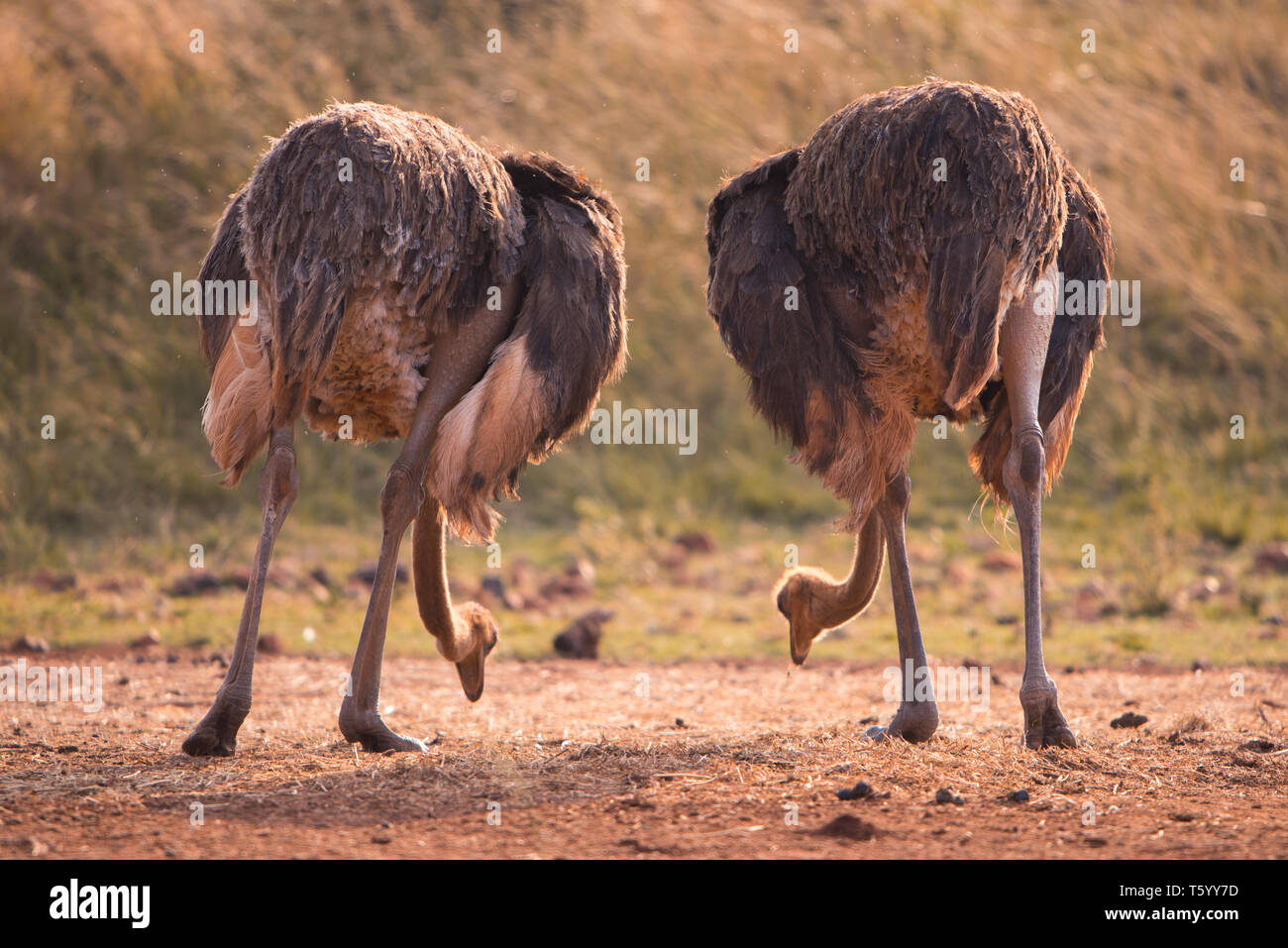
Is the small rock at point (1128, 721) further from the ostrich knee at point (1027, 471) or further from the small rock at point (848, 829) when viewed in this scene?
the small rock at point (848, 829)

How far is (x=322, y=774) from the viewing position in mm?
4895

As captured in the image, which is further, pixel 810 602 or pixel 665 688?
pixel 665 688

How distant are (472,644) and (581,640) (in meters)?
2.22

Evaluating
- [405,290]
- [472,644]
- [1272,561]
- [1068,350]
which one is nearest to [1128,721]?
[1068,350]

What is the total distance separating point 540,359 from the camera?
5.48 m

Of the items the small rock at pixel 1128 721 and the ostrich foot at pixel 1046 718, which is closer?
the ostrich foot at pixel 1046 718

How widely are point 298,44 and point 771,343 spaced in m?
10.2

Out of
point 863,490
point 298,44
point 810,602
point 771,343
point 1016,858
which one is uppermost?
point 298,44

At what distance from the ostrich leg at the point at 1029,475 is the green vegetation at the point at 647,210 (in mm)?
4538

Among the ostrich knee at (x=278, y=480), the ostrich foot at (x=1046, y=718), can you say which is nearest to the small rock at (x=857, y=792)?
the ostrich foot at (x=1046, y=718)

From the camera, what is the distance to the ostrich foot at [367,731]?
5410mm

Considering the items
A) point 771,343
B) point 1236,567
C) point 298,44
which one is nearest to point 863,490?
point 771,343

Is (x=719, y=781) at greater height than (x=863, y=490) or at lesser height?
lesser

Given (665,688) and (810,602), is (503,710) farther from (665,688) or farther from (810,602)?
(810,602)
